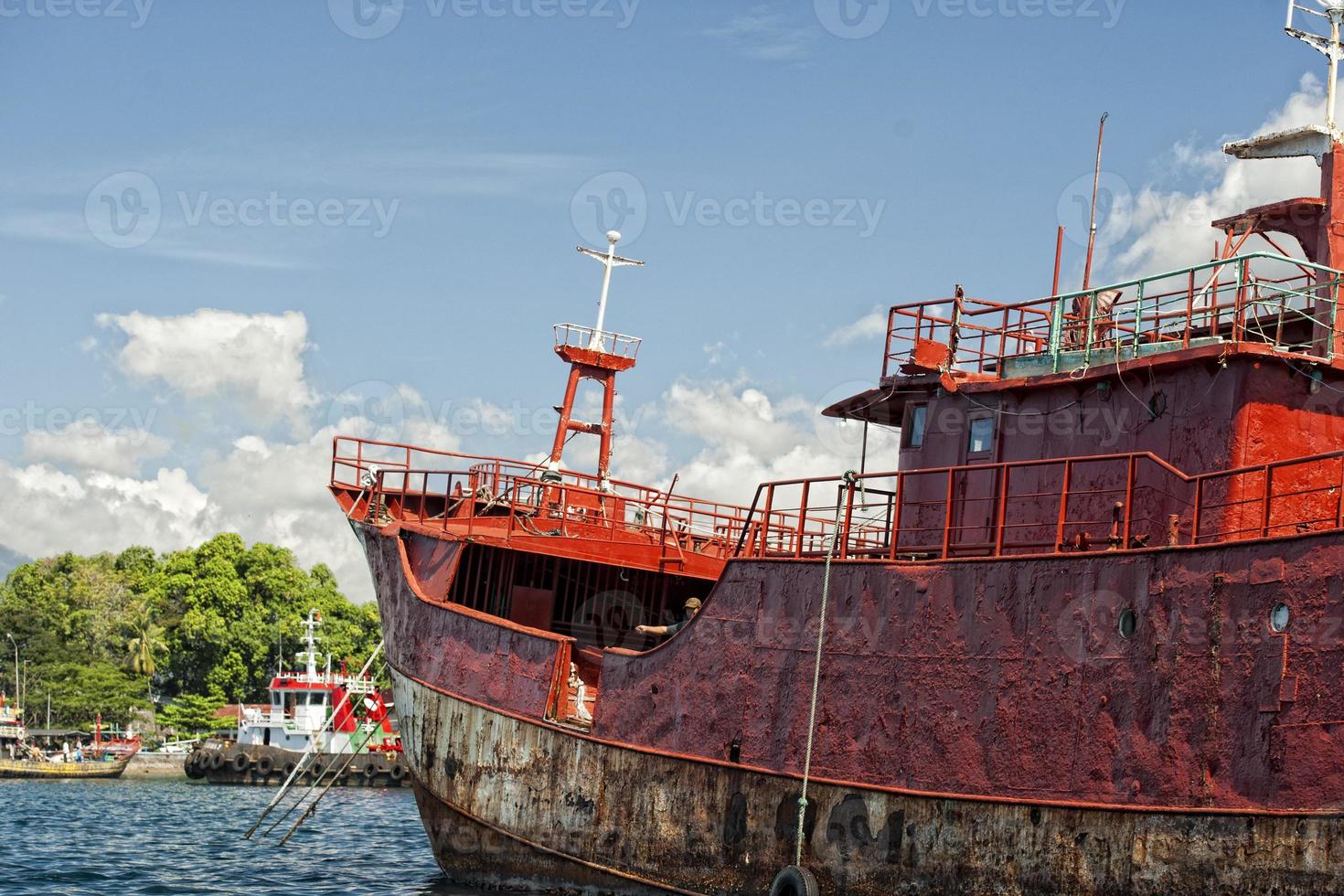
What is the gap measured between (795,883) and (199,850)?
16.6 meters

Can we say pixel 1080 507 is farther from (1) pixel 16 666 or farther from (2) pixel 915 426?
(1) pixel 16 666

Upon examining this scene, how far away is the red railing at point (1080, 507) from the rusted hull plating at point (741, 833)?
2463 mm

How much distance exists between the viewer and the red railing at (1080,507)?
13898 millimetres

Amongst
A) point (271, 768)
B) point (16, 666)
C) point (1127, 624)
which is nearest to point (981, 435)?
point (1127, 624)

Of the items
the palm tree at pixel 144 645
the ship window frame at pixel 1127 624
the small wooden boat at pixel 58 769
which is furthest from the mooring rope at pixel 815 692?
the palm tree at pixel 144 645

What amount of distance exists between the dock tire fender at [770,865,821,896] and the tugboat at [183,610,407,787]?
41773 millimetres

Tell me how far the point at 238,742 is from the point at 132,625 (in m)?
18.9

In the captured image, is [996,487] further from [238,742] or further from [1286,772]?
[238,742]

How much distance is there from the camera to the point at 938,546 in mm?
15203

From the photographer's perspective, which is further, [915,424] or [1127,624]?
[915,424]

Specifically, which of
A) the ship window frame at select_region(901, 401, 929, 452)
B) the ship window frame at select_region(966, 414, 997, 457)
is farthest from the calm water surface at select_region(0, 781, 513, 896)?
the ship window frame at select_region(966, 414, 997, 457)

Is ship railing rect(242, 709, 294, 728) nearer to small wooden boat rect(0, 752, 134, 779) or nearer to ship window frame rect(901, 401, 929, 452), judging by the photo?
small wooden boat rect(0, 752, 134, 779)

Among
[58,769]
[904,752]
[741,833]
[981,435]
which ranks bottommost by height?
[58,769]

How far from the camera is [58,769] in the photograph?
60.7 metres
